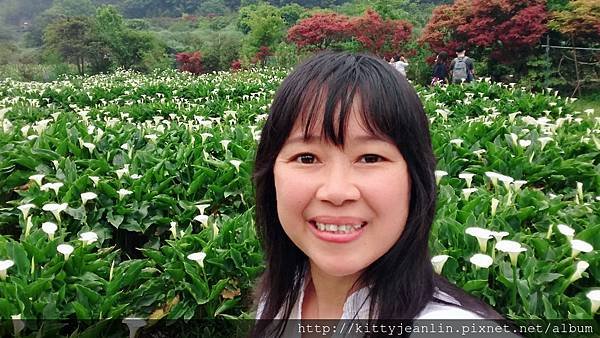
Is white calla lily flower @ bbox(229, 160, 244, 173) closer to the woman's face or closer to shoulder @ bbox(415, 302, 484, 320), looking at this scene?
the woman's face

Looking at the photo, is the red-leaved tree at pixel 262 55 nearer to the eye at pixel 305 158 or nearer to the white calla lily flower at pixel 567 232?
the white calla lily flower at pixel 567 232

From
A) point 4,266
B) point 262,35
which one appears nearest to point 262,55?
point 262,35

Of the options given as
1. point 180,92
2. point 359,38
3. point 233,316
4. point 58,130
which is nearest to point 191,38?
point 359,38

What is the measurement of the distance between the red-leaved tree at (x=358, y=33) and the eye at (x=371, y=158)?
58.8 ft

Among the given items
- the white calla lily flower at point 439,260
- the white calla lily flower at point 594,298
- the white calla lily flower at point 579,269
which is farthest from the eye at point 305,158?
the white calla lily flower at point 579,269

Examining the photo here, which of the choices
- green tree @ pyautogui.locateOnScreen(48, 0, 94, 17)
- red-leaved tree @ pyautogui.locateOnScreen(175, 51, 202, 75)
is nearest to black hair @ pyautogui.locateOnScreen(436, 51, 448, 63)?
red-leaved tree @ pyautogui.locateOnScreen(175, 51, 202, 75)

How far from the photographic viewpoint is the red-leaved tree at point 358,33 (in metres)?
19.2

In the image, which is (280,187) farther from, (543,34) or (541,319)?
(543,34)

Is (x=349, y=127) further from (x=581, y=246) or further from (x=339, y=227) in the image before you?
(x=581, y=246)

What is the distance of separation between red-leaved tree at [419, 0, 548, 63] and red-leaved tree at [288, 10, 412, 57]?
3.71m

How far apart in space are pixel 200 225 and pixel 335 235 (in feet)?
7.37

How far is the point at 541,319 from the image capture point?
6.40 ft

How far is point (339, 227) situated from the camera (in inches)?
45.5

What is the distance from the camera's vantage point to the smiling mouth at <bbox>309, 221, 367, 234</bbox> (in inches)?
45.3
